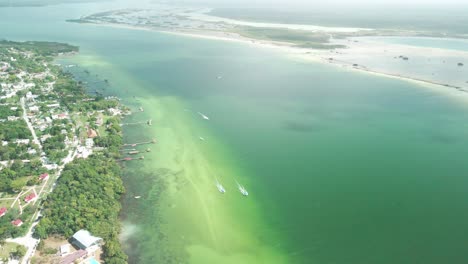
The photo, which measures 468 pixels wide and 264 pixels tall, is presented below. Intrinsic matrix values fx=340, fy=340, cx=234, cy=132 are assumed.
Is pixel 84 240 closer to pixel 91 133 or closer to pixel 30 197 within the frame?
pixel 30 197

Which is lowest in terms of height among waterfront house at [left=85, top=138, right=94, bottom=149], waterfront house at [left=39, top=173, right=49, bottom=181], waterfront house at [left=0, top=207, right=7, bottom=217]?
waterfront house at [left=0, top=207, right=7, bottom=217]

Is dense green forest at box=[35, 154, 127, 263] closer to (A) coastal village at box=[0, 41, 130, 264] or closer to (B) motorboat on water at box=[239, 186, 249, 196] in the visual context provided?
(A) coastal village at box=[0, 41, 130, 264]

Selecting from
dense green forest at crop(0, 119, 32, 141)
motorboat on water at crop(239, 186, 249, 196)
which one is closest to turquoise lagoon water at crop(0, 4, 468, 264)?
motorboat on water at crop(239, 186, 249, 196)

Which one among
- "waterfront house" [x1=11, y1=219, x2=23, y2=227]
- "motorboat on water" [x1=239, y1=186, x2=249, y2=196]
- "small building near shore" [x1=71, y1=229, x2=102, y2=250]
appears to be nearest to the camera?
"small building near shore" [x1=71, y1=229, x2=102, y2=250]

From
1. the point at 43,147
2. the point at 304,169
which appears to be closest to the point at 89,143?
the point at 43,147

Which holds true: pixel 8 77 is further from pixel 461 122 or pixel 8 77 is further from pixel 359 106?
pixel 461 122

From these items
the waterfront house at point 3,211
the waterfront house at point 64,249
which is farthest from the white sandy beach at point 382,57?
the waterfront house at point 3,211

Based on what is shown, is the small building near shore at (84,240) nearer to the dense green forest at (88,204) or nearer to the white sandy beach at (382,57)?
the dense green forest at (88,204)
